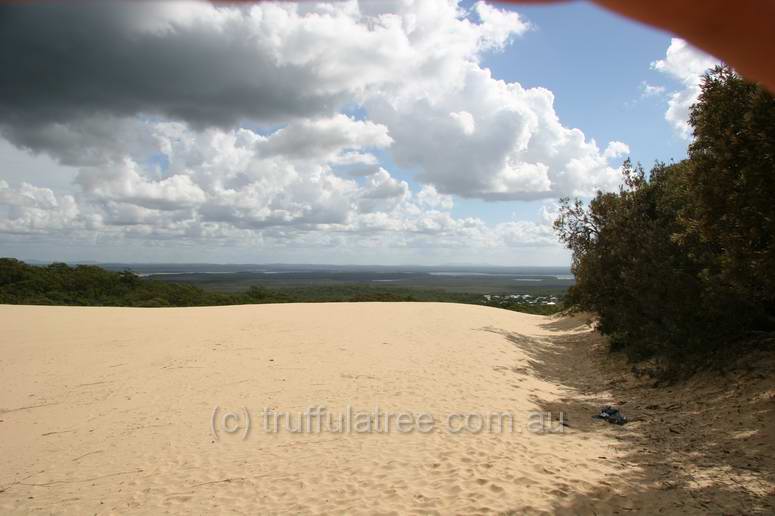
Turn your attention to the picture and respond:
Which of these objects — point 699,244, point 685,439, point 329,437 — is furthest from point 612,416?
point 329,437

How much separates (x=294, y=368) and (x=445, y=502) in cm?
892

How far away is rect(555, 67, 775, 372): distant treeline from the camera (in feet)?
26.5

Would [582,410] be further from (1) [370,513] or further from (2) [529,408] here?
(1) [370,513]

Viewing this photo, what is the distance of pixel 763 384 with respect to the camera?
10.2m

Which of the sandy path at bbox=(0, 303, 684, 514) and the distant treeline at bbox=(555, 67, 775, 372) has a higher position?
the distant treeline at bbox=(555, 67, 775, 372)

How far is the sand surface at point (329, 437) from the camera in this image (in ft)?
21.2

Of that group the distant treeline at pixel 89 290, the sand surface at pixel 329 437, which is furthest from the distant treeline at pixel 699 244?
the distant treeline at pixel 89 290

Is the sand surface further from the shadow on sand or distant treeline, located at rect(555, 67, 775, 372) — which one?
distant treeline, located at rect(555, 67, 775, 372)

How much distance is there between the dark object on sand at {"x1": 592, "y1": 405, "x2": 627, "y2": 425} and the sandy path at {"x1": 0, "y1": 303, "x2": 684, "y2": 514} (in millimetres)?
436

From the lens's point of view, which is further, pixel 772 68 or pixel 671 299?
pixel 671 299

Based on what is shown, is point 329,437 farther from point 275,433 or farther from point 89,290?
point 89,290

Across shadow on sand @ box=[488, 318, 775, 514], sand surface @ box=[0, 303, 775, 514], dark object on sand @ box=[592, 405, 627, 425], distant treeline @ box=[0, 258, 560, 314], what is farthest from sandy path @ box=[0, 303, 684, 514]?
distant treeline @ box=[0, 258, 560, 314]

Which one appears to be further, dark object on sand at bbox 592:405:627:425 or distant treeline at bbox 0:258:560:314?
distant treeline at bbox 0:258:560:314

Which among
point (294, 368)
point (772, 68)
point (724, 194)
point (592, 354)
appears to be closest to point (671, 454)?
point (724, 194)
